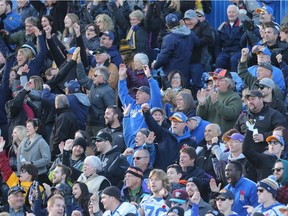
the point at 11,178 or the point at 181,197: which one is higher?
the point at 181,197

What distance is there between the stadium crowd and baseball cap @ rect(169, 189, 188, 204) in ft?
0.10

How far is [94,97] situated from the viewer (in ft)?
73.0

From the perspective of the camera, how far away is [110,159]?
19922mm

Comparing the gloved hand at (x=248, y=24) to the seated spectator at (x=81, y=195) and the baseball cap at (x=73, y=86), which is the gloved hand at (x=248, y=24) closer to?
the baseball cap at (x=73, y=86)

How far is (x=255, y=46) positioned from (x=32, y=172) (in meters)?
4.56

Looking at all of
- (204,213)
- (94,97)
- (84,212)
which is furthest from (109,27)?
(204,213)

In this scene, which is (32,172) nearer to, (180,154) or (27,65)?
(180,154)

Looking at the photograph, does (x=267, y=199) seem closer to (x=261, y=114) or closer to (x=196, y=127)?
(x=261, y=114)

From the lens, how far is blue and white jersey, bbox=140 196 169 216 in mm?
17438

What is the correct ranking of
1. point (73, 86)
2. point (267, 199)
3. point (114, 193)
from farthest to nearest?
point (73, 86), point (114, 193), point (267, 199)

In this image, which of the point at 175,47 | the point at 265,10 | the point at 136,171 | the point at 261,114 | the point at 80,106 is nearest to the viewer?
the point at 136,171

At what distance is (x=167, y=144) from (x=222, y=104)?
1280 millimetres

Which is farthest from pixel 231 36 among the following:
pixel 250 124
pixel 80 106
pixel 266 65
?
pixel 250 124

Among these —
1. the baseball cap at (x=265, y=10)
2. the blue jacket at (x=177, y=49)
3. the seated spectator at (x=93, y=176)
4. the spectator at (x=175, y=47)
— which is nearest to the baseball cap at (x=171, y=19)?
the spectator at (x=175, y=47)
